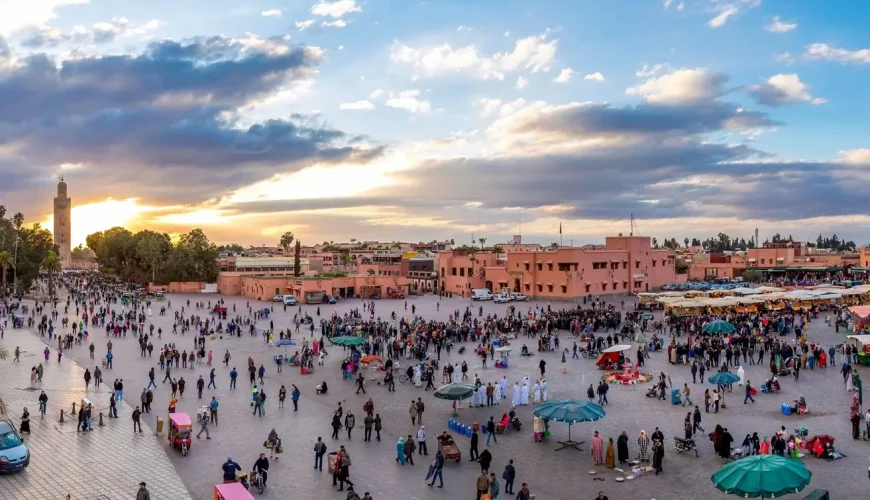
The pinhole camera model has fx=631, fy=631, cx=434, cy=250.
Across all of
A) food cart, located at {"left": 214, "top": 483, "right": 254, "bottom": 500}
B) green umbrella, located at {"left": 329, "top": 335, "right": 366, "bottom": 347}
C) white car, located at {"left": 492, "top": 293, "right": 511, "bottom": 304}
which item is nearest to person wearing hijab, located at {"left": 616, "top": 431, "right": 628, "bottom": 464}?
food cart, located at {"left": 214, "top": 483, "right": 254, "bottom": 500}

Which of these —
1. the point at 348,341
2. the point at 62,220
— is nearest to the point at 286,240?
the point at 62,220

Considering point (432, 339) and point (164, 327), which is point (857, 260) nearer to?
point (432, 339)

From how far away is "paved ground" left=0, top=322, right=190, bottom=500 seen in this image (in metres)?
14.1

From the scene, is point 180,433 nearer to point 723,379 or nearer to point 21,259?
point 723,379

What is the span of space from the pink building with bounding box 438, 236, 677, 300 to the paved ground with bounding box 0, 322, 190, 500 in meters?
45.6

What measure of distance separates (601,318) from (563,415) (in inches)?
1051

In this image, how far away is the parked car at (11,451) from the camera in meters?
15.0

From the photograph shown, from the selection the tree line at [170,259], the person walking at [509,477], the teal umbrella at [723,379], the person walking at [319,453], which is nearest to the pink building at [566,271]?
the tree line at [170,259]

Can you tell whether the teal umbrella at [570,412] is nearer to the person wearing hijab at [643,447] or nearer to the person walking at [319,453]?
the person wearing hijab at [643,447]

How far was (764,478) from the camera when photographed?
11484 millimetres

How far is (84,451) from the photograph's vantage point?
55.4ft

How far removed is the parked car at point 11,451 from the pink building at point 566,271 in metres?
51.7

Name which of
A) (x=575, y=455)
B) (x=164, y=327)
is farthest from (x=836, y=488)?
(x=164, y=327)

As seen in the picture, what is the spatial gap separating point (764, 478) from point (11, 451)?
1655 centimetres
